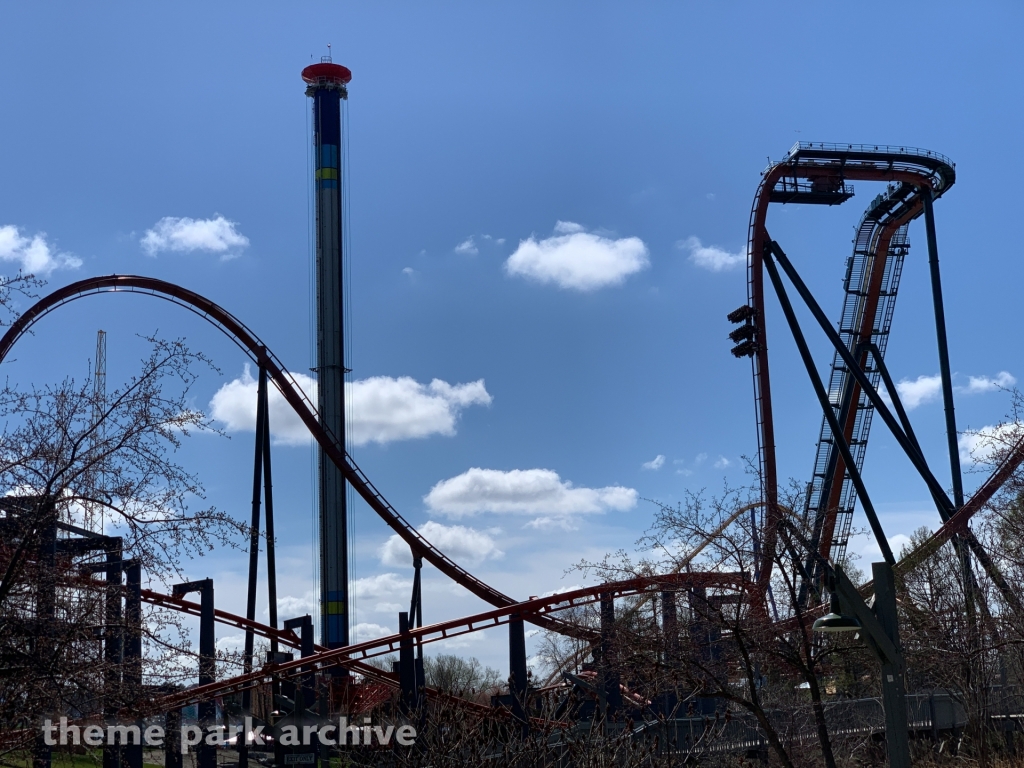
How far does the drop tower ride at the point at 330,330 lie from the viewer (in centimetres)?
3131

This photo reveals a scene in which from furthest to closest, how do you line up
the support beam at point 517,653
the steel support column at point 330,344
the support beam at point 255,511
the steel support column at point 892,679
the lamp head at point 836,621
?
the steel support column at point 330,344 < the support beam at point 255,511 < the support beam at point 517,653 < the lamp head at point 836,621 < the steel support column at point 892,679

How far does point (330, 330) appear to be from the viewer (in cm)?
3300

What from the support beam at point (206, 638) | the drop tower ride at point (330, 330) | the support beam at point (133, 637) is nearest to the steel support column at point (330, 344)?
the drop tower ride at point (330, 330)

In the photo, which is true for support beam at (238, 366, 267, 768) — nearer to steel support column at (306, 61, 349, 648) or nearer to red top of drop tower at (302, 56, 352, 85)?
steel support column at (306, 61, 349, 648)

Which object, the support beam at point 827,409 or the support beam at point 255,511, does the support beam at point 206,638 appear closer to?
the support beam at point 255,511

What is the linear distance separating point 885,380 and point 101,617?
22.2m

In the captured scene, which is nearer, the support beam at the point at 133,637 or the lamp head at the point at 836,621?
the support beam at the point at 133,637

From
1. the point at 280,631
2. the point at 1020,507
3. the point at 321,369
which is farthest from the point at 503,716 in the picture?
the point at 321,369

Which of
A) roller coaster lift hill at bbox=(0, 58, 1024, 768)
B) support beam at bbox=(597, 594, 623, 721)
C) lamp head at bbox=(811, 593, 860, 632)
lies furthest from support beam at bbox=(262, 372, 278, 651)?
lamp head at bbox=(811, 593, 860, 632)

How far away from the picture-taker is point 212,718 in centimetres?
1842

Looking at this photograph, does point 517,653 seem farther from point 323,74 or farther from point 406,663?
point 323,74

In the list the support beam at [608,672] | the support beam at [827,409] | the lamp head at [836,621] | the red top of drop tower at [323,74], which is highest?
the red top of drop tower at [323,74]

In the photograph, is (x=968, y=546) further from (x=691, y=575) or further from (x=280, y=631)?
(x=280, y=631)

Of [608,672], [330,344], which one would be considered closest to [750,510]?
[608,672]
